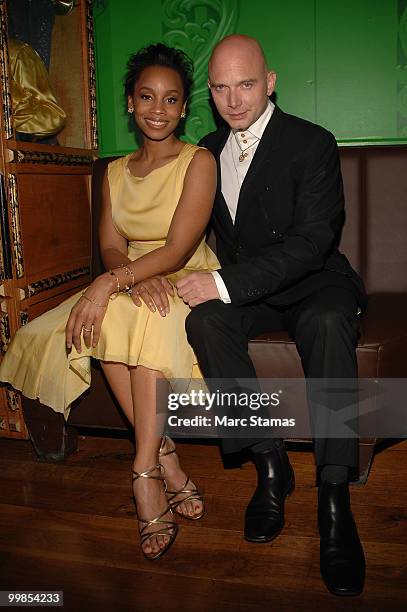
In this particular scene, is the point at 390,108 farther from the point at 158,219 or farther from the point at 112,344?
the point at 112,344

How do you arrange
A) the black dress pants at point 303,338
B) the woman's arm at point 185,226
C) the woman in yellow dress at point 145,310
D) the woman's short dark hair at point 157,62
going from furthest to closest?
the woman's short dark hair at point 157,62
the woman's arm at point 185,226
the woman in yellow dress at point 145,310
the black dress pants at point 303,338

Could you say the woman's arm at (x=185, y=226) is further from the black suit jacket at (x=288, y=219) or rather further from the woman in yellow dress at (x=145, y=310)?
the black suit jacket at (x=288, y=219)

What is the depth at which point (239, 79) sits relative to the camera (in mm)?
2258

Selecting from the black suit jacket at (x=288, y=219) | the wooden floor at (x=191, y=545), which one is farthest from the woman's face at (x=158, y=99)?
the wooden floor at (x=191, y=545)

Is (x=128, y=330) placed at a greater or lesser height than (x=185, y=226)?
lesser

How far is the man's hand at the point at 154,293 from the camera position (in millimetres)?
2102

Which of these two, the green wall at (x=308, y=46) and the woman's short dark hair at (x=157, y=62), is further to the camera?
the green wall at (x=308, y=46)

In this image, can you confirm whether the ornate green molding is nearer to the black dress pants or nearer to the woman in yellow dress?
the woman in yellow dress

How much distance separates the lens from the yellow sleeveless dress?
207 cm

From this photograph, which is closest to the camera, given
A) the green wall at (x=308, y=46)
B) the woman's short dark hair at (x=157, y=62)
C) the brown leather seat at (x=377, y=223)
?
the woman's short dark hair at (x=157, y=62)

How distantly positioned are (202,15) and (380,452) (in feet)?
7.22

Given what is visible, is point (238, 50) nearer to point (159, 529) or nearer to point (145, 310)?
point (145, 310)

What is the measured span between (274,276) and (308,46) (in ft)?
4.86

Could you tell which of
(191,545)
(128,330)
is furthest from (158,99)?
(191,545)
